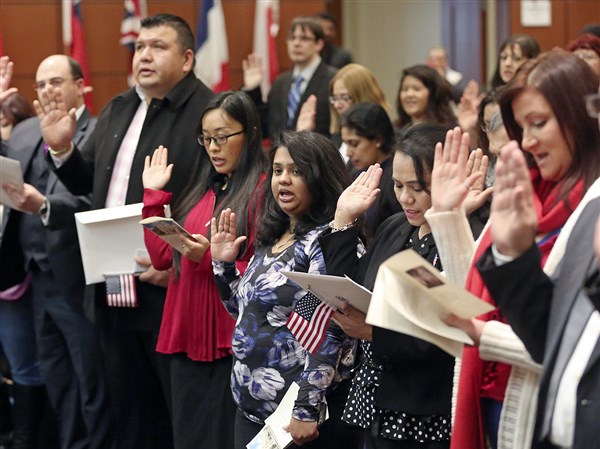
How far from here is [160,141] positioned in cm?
481

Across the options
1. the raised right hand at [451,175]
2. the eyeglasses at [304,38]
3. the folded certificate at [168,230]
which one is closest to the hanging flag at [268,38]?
the eyeglasses at [304,38]

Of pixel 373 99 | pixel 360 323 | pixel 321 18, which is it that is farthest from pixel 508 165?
pixel 321 18

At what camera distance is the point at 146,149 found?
484 centimetres

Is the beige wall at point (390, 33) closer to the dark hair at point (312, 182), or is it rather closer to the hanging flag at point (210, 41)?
the hanging flag at point (210, 41)

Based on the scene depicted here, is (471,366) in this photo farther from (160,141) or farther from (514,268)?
(160,141)

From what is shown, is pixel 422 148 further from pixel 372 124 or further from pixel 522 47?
pixel 522 47

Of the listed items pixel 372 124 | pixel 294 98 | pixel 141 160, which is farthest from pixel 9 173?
pixel 294 98

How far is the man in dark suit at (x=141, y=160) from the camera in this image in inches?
187


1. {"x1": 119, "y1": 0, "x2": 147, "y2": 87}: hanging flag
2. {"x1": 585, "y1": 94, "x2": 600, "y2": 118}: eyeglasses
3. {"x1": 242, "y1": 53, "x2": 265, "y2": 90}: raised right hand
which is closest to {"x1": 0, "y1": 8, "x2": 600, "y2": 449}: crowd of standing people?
{"x1": 585, "y1": 94, "x2": 600, "y2": 118}: eyeglasses

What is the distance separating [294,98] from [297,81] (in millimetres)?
191

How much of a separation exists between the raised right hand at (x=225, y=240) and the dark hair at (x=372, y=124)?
119 centimetres

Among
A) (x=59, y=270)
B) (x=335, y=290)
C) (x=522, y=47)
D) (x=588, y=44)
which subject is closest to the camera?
(x=335, y=290)

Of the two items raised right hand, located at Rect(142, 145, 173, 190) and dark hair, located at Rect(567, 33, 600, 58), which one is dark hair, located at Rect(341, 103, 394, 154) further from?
dark hair, located at Rect(567, 33, 600, 58)

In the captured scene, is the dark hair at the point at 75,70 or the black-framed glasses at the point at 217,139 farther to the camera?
the dark hair at the point at 75,70
